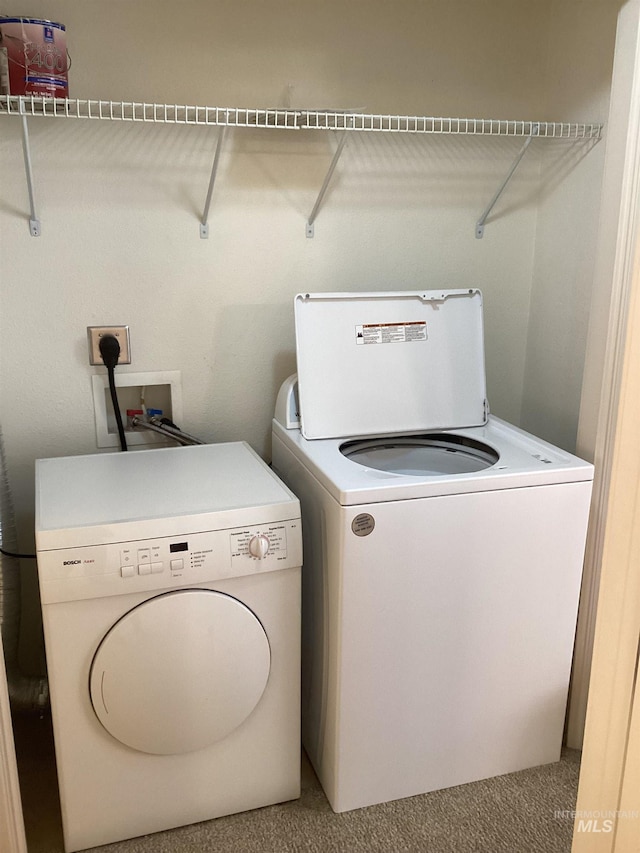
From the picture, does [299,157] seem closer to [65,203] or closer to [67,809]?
[65,203]

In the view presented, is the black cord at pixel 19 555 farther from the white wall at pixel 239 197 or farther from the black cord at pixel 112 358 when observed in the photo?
the black cord at pixel 112 358

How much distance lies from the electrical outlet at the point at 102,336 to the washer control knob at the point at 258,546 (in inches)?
29.7

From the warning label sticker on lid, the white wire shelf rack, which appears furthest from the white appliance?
the white wire shelf rack

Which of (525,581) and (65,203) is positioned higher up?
(65,203)

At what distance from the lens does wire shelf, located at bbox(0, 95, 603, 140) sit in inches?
67.6

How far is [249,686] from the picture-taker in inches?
66.7

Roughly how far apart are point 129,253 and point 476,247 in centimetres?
106

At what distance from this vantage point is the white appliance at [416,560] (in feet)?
5.52

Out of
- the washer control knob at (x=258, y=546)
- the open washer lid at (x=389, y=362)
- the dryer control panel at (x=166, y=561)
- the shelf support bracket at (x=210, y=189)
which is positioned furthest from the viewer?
the open washer lid at (x=389, y=362)

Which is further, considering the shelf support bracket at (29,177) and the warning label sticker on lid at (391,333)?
the warning label sticker on lid at (391,333)

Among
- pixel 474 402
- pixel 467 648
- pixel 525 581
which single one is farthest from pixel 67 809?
pixel 474 402

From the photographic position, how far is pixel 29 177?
1822mm

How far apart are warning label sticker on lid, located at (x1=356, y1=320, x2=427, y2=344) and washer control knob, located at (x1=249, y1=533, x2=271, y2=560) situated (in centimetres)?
69

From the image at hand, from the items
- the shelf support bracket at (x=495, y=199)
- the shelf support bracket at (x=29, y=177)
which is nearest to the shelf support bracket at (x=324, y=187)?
the shelf support bracket at (x=495, y=199)
